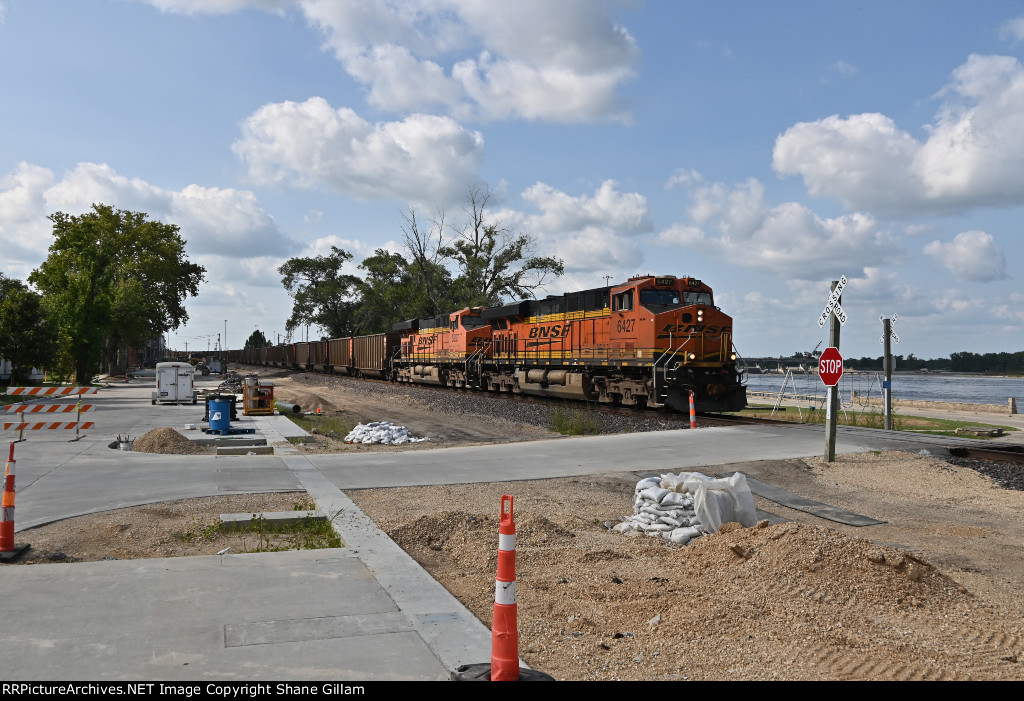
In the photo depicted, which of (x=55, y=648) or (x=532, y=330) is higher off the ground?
(x=532, y=330)

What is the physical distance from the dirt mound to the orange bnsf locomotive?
11487mm

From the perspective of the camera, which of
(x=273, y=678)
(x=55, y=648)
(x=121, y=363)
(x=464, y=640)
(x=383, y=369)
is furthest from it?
(x=121, y=363)

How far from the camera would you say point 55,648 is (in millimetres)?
4254

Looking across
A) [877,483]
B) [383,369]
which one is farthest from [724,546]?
[383,369]

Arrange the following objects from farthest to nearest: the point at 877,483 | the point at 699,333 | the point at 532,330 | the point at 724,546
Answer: the point at 532,330
the point at 699,333
the point at 877,483
the point at 724,546

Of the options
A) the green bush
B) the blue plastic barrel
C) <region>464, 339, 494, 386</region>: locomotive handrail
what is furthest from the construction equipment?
<region>464, 339, 494, 386</region>: locomotive handrail

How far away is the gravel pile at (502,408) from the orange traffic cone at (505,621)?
45.6ft

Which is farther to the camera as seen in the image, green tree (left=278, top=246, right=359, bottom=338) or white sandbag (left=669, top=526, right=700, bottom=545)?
green tree (left=278, top=246, right=359, bottom=338)

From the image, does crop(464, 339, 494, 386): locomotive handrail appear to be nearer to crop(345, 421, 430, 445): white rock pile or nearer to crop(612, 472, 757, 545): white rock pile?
crop(345, 421, 430, 445): white rock pile

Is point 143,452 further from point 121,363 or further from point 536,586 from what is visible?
point 121,363

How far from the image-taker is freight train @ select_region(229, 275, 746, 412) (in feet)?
66.2

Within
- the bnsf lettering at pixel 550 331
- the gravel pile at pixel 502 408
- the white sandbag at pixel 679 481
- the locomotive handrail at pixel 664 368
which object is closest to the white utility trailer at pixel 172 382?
the gravel pile at pixel 502 408

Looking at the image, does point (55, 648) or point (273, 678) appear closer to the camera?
point (273, 678)

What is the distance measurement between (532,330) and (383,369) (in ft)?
73.7
